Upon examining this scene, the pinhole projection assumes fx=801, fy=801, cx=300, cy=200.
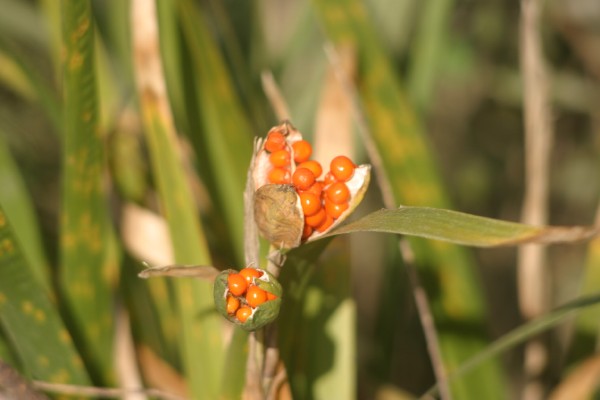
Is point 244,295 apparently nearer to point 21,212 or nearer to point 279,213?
point 279,213

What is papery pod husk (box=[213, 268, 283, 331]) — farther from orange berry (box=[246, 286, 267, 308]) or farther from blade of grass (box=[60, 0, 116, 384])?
blade of grass (box=[60, 0, 116, 384])

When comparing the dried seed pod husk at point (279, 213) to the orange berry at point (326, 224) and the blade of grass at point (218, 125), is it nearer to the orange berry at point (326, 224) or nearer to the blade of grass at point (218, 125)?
the orange berry at point (326, 224)

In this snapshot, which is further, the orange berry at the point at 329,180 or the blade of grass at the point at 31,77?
the blade of grass at the point at 31,77

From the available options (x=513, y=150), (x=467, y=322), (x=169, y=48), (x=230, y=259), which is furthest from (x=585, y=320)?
(x=513, y=150)

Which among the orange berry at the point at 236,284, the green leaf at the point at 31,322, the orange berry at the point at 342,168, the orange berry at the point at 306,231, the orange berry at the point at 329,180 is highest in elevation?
the orange berry at the point at 342,168

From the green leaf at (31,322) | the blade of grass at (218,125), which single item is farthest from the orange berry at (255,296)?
the blade of grass at (218,125)

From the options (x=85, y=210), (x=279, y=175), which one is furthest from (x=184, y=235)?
(x=279, y=175)

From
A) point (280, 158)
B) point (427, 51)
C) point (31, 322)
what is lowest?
point (31, 322)

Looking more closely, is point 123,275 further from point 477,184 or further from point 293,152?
point 477,184

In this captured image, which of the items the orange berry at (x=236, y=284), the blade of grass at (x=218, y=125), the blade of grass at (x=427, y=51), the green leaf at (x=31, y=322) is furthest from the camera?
the blade of grass at (x=427, y=51)
